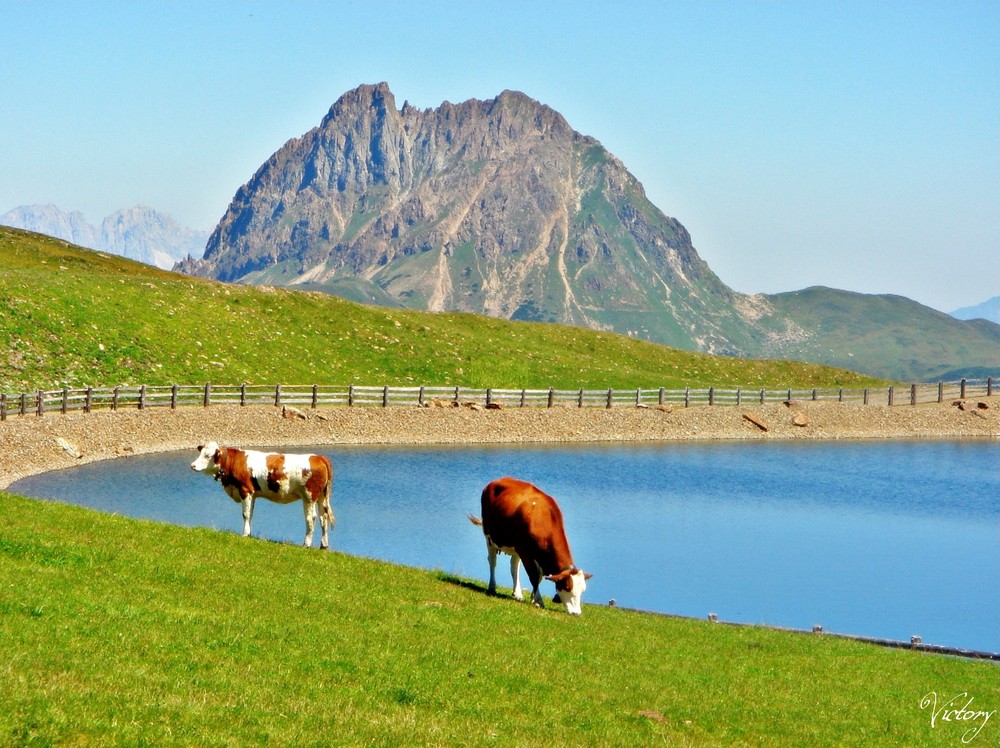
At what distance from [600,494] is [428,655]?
40395 millimetres

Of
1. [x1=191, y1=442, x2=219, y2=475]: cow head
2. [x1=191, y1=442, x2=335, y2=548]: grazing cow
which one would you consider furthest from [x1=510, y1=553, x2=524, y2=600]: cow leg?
[x1=191, y1=442, x2=219, y2=475]: cow head

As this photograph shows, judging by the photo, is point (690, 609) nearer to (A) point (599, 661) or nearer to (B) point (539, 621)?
(B) point (539, 621)

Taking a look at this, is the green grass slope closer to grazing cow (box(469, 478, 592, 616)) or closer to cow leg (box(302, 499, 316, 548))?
grazing cow (box(469, 478, 592, 616))

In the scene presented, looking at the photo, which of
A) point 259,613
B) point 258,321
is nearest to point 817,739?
point 259,613

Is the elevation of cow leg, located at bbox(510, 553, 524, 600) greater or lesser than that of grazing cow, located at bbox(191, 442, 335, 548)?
lesser

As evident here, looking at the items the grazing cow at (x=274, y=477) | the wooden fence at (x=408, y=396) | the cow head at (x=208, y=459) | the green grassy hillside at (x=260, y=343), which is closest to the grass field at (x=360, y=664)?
the grazing cow at (x=274, y=477)

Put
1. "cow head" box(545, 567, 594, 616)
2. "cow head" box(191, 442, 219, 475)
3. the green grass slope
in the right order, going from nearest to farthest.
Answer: the green grass slope → "cow head" box(545, 567, 594, 616) → "cow head" box(191, 442, 219, 475)

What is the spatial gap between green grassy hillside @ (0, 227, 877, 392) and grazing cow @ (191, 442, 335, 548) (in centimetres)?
3934

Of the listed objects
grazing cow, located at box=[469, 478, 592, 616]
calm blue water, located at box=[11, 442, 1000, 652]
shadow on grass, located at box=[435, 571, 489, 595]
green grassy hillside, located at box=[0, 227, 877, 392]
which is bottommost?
calm blue water, located at box=[11, 442, 1000, 652]

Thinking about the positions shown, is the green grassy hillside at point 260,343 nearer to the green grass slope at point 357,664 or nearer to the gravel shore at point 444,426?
the gravel shore at point 444,426

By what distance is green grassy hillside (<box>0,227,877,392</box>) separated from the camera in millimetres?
77500

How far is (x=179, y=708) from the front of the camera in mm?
14383

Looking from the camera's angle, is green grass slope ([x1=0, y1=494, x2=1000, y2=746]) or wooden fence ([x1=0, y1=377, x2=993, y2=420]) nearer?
green grass slope ([x1=0, y1=494, x2=1000, y2=746])

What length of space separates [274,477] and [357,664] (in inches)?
595
